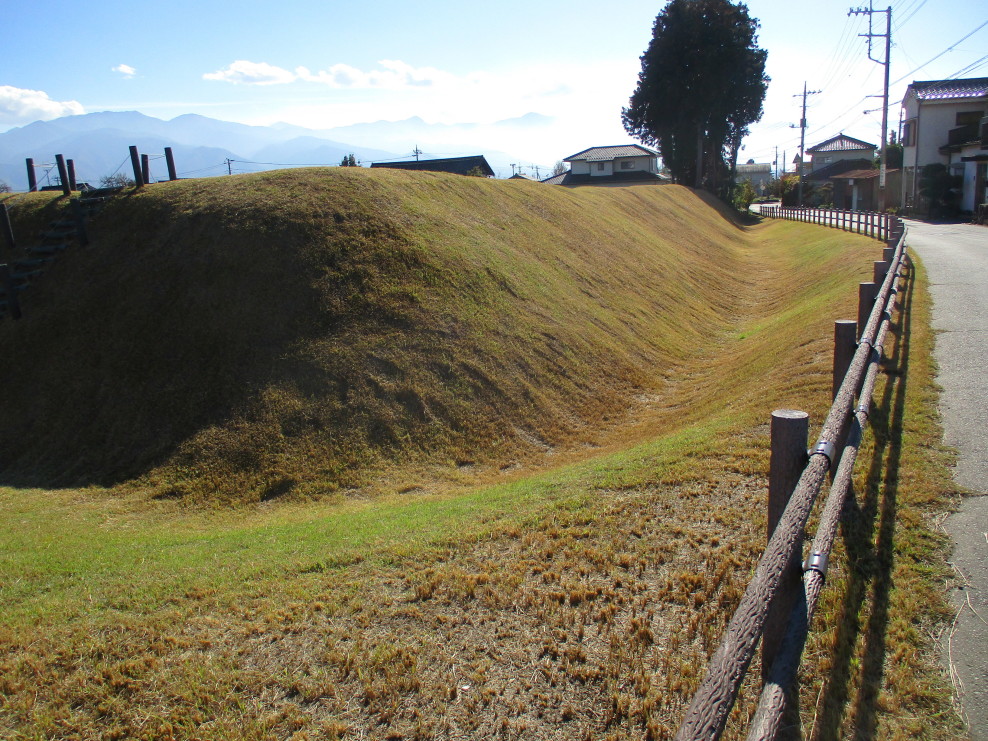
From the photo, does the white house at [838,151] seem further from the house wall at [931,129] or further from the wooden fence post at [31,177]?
the wooden fence post at [31,177]

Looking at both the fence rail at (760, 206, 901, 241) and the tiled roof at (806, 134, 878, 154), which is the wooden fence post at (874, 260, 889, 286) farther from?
the tiled roof at (806, 134, 878, 154)

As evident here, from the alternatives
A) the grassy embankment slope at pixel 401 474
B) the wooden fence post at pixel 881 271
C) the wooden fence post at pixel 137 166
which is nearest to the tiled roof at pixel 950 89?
the grassy embankment slope at pixel 401 474

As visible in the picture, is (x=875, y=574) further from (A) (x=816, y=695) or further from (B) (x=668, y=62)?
(B) (x=668, y=62)

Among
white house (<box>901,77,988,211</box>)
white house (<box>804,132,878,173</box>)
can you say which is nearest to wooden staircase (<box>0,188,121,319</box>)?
white house (<box>901,77,988,211</box>)

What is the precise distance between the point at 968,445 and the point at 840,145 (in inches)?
4074

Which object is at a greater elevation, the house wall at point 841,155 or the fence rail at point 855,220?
the house wall at point 841,155

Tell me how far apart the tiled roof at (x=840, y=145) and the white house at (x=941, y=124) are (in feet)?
146

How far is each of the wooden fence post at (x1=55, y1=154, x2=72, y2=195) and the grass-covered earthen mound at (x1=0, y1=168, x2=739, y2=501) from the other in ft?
2.23

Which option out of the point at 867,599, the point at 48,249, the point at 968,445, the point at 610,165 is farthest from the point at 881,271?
the point at 610,165

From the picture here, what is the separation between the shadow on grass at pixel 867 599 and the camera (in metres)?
3.08

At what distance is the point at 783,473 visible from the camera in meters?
3.29

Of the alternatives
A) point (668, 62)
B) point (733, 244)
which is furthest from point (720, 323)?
point (668, 62)

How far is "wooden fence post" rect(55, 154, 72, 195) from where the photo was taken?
1723 cm

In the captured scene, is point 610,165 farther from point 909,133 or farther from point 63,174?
point 63,174
